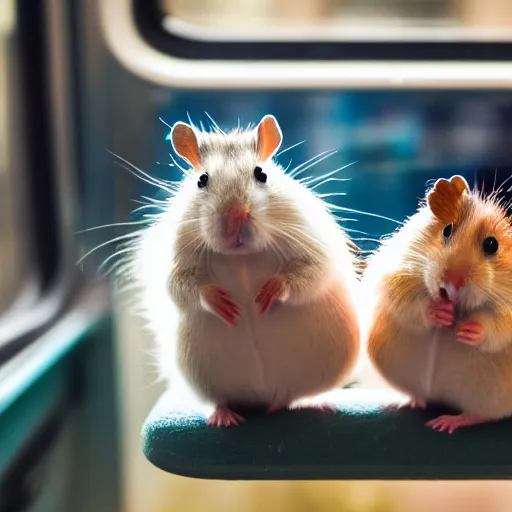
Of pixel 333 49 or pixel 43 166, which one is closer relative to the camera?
pixel 333 49

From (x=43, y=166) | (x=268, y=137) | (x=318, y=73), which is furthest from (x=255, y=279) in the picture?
(x=43, y=166)

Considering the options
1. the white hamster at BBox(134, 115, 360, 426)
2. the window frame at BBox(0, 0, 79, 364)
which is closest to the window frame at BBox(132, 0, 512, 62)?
the window frame at BBox(0, 0, 79, 364)

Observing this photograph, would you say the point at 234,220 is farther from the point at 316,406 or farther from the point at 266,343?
the point at 316,406

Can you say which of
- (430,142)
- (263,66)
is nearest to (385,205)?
(430,142)

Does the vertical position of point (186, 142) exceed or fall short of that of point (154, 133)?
it exceeds it

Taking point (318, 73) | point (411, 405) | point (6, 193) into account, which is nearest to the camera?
point (411, 405)

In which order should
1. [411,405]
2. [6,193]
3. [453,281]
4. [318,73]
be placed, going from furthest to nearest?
[6,193]
[318,73]
[411,405]
[453,281]
